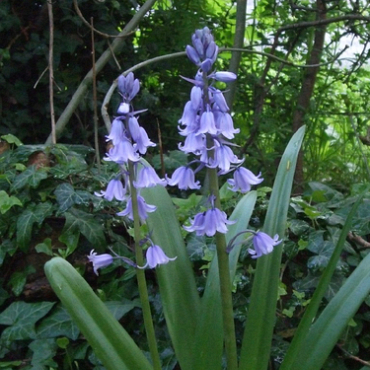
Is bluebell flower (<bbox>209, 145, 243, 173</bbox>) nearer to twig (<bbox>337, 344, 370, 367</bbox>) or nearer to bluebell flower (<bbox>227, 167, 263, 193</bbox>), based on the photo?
bluebell flower (<bbox>227, 167, 263, 193</bbox>)

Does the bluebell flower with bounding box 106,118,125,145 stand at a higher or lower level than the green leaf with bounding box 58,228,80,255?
higher

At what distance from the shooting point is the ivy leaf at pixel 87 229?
2.01 meters

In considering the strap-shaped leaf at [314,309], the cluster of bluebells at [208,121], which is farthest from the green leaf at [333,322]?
the cluster of bluebells at [208,121]

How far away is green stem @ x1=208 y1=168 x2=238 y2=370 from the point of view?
1236 millimetres

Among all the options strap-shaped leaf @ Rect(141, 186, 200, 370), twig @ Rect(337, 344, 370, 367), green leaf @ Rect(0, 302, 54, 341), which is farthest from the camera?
green leaf @ Rect(0, 302, 54, 341)

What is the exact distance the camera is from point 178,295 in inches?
59.9

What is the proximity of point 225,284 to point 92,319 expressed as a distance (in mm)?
334

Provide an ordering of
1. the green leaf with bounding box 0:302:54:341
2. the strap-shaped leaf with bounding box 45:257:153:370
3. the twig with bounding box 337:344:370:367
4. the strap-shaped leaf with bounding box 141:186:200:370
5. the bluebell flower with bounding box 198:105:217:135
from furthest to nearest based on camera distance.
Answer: the green leaf with bounding box 0:302:54:341 → the twig with bounding box 337:344:370:367 → the strap-shaped leaf with bounding box 141:186:200:370 → the strap-shaped leaf with bounding box 45:257:153:370 → the bluebell flower with bounding box 198:105:217:135

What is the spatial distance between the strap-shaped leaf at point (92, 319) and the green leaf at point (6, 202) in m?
0.75

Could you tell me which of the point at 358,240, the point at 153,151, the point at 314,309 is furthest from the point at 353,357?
the point at 153,151

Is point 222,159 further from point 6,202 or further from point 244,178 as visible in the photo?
point 6,202

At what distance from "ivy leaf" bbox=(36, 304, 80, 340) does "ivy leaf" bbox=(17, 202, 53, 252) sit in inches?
10.7

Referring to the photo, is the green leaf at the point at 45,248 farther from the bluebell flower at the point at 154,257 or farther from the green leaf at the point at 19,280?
the bluebell flower at the point at 154,257

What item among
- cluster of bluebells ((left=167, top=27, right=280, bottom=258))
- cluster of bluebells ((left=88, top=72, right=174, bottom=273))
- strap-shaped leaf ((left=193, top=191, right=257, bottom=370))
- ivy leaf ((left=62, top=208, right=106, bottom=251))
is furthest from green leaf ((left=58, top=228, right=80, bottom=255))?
cluster of bluebells ((left=167, top=27, right=280, bottom=258))
